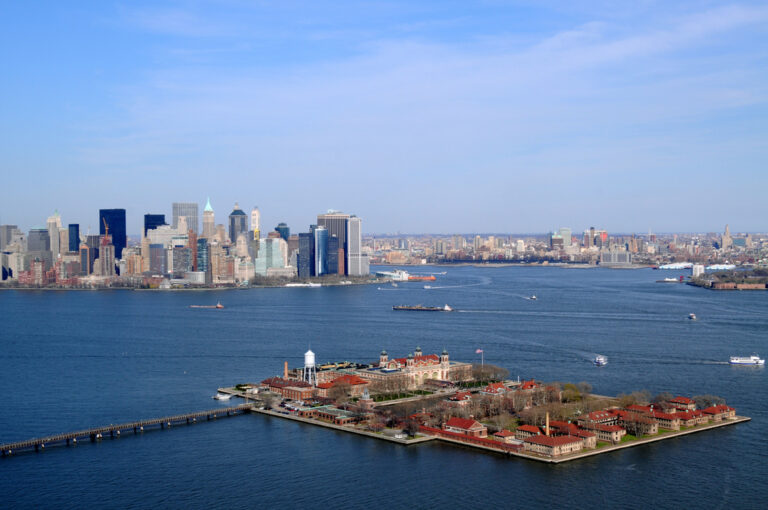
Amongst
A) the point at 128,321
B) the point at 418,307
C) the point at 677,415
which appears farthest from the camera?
the point at 418,307

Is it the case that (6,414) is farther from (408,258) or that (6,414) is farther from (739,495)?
(408,258)

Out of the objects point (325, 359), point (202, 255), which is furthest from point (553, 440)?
point (202, 255)

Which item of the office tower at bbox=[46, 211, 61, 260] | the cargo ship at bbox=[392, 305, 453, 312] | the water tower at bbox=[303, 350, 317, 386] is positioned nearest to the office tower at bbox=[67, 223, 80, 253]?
the office tower at bbox=[46, 211, 61, 260]

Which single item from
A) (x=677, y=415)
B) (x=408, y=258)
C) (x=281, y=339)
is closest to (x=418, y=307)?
(x=281, y=339)

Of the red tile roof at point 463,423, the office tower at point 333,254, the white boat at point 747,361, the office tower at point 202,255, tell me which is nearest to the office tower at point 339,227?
the office tower at point 333,254

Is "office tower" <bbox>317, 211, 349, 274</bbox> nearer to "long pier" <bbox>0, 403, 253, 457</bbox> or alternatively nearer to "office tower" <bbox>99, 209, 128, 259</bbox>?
"office tower" <bbox>99, 209, 128, 259</bbox>
